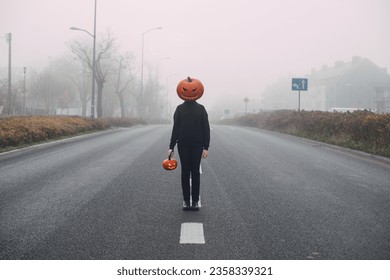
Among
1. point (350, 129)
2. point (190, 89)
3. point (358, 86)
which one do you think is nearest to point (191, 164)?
point (190, 89)

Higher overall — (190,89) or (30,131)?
(190,89)

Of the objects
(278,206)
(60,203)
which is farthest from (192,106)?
(60,203)

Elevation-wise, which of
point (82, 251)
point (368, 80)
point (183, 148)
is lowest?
point (82, 251)

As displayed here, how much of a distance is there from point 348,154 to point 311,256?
12633 millimetres

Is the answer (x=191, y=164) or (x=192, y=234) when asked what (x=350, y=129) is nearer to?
(x=191, y=164)

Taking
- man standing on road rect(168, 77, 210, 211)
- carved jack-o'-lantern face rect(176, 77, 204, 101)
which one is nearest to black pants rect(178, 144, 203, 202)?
man standing on road rect(168, 77, 210, 211)

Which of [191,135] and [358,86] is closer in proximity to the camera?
[191,135]

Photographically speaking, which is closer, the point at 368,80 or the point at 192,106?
the point at 192,106

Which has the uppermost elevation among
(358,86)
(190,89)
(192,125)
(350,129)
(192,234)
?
(358,86)

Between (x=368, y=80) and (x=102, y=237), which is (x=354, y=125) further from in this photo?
(x=368, y=80)

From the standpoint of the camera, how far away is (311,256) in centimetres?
482

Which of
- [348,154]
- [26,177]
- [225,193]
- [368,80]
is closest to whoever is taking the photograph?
[225,193]

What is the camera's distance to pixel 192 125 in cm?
696

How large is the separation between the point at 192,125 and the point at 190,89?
553mm
